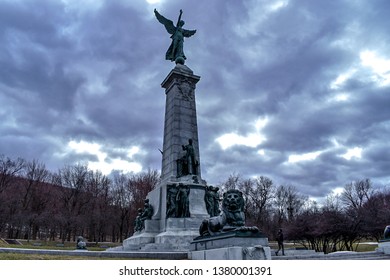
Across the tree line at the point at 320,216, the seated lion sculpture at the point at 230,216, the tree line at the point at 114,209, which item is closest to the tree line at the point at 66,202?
the tree line at the point at 114,209

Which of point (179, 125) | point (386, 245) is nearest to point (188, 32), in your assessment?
point (179, 125)

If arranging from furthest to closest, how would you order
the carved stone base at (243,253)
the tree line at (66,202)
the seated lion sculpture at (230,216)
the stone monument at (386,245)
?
the tree line at (66,202)
the stone monument at (386,245)
the seated lion sculpture at (230,216)
the carved stone base at (243,253)

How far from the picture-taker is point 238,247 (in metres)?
9.91

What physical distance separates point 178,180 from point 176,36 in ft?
39.0

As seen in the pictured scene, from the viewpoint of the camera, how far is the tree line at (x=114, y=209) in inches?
1405

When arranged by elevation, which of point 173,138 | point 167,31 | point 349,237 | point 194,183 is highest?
point 167,31

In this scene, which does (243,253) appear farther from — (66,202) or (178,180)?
(66,202)

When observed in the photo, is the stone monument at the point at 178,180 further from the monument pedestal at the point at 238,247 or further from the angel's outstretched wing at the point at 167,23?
the monument pedestal at the point at 238,247

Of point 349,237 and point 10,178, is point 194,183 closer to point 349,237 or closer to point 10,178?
point 349,237

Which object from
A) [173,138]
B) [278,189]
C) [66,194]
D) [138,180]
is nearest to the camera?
[173,138]

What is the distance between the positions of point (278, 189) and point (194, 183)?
53858mm

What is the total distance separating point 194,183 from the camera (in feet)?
65.3
